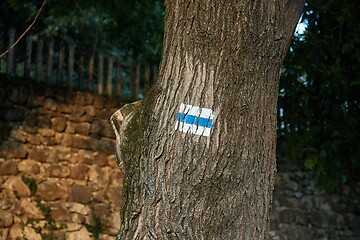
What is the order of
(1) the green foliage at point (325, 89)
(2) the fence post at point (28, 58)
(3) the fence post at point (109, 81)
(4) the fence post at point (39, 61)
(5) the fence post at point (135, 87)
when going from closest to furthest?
(1) the green foliage at point (325, 89) < (2) the fence post at point (28, 58) < (4) the fence post at point (39, 61) < (3) the fence post at point (109, 81) < (5) the fence post at point (135, 87)

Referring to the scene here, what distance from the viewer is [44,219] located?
651cm

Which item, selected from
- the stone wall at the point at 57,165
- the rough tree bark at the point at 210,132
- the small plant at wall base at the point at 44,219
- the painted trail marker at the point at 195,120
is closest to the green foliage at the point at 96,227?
the stone wall at the point at 57,165

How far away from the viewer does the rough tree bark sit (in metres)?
2.82

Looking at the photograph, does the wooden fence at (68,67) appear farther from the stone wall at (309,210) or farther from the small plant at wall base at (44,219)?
the stone wall at (309,210)

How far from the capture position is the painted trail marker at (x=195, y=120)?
2.87 m

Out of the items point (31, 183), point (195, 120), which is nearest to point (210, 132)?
point (195, 120)

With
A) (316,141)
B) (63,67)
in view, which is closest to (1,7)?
(63,67)

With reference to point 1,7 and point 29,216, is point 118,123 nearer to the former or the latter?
point 29,216

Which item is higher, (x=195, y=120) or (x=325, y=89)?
(x=325, y=89)

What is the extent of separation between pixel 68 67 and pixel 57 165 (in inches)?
43.1

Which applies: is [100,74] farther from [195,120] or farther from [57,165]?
[195,120]

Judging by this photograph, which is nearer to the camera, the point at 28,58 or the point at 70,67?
the point at 28,58

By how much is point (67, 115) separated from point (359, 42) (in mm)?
3168

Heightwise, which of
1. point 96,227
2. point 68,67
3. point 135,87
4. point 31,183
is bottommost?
point 96,227
